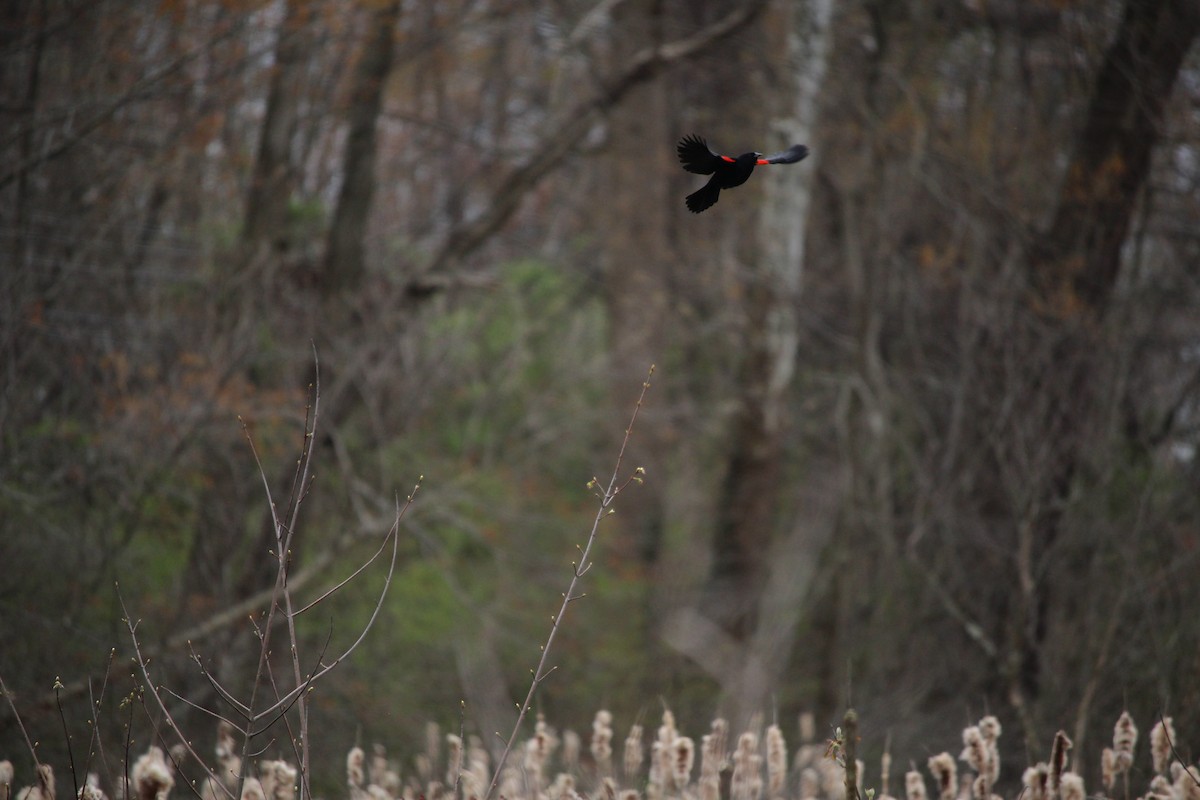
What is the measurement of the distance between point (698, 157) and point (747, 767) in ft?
7.23

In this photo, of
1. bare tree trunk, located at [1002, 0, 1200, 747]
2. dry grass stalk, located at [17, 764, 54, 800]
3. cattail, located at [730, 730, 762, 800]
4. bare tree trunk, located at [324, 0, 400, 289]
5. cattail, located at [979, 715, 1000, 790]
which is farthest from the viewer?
bare tree trunk, located at [324, 0, 400, 289]

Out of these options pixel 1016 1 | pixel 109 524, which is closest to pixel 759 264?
pixel 1016 1

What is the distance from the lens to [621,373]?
1369 centimetres

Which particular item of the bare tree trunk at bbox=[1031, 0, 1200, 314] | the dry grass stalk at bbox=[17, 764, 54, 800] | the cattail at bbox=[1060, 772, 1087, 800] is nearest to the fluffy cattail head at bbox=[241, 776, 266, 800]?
the dry grass stalk at bbox=[17, 764, 54, 800]

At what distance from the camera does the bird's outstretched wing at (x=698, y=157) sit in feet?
10.7

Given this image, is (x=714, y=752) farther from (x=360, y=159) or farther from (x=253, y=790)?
(x=360, y=159)

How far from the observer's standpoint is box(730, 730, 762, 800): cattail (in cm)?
A: 427

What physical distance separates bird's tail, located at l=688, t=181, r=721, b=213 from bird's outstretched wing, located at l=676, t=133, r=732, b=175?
0.16ft

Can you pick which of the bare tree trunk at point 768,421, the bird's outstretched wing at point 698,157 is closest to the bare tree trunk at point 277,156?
the bare tree trunk at point 768,421

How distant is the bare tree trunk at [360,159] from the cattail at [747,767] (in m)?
7.81

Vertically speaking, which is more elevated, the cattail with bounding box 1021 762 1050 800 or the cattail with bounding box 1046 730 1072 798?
the cattail with bounding box 1046 730 1072 798

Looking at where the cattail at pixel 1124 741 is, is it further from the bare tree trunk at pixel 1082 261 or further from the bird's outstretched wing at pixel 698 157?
the bare tree trunk at pixel 1082 261

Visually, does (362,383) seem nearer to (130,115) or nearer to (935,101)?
(130,115)

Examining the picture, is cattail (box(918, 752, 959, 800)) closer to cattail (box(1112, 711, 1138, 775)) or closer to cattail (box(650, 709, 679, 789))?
cattail (box(1112, 711, 1138, 775))
